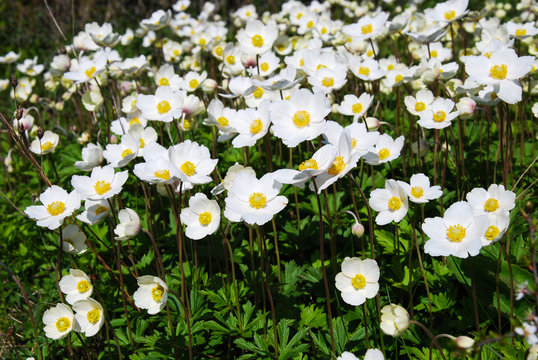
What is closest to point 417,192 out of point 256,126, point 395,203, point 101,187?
point 395,203

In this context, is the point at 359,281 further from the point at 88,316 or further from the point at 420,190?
the point at 88,316

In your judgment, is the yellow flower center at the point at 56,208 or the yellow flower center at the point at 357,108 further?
the yellow flower center at the point at 357,108

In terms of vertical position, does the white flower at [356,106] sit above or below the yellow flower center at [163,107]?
below

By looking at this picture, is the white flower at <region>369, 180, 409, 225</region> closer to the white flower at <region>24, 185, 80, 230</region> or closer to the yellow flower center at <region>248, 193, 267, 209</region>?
the yellow flower center at <region>248, 193, 267, 209</region>

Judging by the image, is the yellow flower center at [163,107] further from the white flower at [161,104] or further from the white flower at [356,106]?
the white flower at [356,106]

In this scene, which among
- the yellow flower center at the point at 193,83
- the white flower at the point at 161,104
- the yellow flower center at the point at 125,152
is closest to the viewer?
the yellow flower center at the point at 125,152

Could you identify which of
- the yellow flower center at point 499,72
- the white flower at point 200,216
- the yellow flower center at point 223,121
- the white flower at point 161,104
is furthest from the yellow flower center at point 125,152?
the yellow flower center at point 499,72

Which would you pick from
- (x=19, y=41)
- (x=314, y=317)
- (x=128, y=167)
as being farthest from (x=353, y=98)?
(x=19, y=41)

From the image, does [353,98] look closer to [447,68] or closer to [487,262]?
[447,68]
